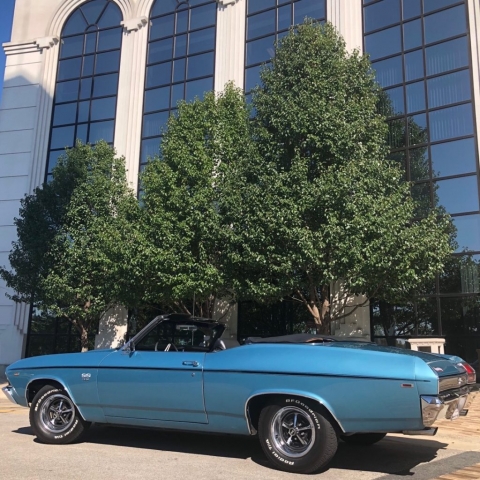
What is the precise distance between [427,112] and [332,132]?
204 inches

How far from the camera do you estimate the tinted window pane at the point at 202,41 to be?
20.0m

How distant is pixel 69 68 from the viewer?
22.9 m

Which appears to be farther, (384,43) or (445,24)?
(384,43)

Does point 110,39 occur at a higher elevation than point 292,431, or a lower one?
higher

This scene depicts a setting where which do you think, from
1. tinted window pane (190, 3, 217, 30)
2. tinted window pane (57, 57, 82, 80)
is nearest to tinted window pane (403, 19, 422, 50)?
tinted window pane (190, 3, 217, 30)

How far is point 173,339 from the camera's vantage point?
19.3 ft

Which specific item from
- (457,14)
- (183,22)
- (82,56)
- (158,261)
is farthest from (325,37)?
Answer: (82,56)

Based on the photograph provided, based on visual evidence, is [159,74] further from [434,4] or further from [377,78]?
[434,4]

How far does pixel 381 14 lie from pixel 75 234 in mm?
11689

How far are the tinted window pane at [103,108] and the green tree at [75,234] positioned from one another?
406 centimetres

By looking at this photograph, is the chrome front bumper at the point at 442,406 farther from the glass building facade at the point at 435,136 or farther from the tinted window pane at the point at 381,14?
the tinted window pane at the point at 381,14

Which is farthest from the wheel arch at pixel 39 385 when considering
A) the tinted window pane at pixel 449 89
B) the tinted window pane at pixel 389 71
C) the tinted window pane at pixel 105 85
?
the tinted window pane at pixel 105 85

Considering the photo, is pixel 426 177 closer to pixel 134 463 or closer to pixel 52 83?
pixel 134 463

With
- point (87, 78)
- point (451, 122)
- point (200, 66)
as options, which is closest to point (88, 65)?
point (87, 78)
